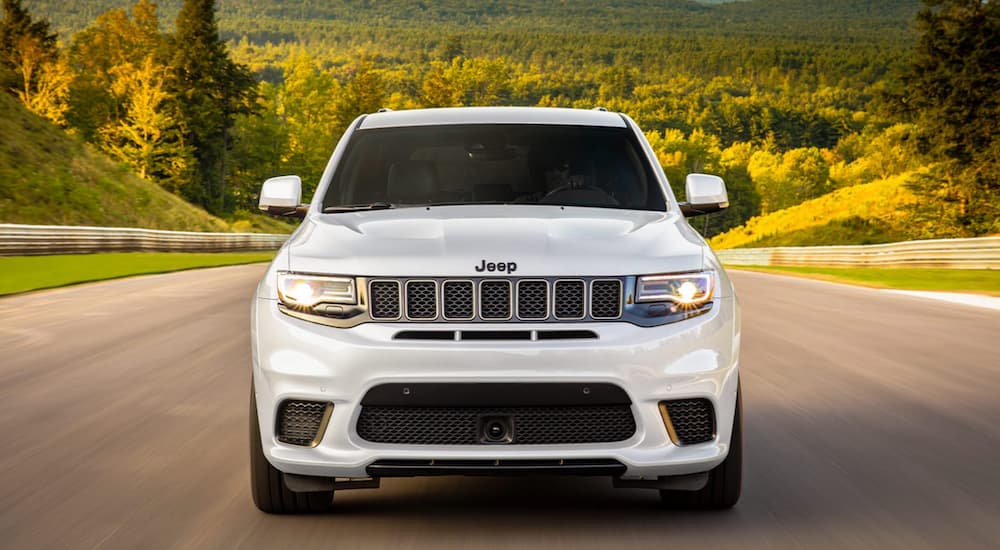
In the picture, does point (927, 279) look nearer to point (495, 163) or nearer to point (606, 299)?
point (495, 163)

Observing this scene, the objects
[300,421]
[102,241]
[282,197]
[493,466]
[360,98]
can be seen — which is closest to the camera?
[493,466]

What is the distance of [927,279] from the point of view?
28812mm

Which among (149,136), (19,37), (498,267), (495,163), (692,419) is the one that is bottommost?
(692,419)

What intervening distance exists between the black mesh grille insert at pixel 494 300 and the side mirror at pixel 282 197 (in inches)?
72.1

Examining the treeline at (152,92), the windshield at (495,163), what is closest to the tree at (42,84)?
the treeline at (152,92)

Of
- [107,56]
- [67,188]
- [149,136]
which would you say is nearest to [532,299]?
[67,188]

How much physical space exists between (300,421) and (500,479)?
1397 mm

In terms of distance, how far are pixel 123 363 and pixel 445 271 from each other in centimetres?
658

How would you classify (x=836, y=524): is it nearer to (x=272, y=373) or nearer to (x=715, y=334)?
(x=715, y=334)

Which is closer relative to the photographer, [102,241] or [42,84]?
[102,241]

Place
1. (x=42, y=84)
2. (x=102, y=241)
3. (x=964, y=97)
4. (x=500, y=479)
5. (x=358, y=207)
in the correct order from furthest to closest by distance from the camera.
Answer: (x=42, y=84), (x=964, y=97), (x=102, y=241), (x=358, y=207), (x=500, y=479)

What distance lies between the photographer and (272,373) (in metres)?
4.77

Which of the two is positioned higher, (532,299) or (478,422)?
(532,299)

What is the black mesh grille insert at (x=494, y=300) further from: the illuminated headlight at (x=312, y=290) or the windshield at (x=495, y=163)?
the windshield at (x=495, y=163)
